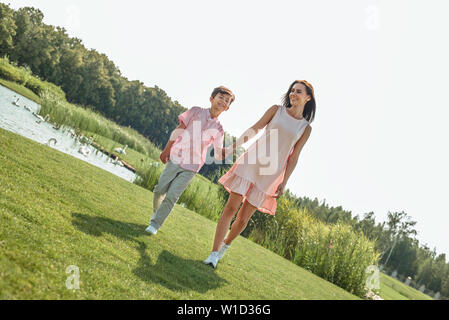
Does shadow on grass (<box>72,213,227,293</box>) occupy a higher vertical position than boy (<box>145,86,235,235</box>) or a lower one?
lower

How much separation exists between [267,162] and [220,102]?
999 mm

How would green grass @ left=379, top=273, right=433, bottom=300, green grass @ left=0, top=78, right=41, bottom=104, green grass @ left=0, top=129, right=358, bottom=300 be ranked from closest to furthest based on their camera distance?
green grass @ left=0, top=129, right=358, bottom=300
green grass @ left=379, top=273, right=433, bottom=300
green grass @ left=0, top=78, right=41, bottom=104

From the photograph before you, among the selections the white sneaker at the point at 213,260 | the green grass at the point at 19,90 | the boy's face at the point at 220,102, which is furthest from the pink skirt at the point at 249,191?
the green grass at the point at 19,90

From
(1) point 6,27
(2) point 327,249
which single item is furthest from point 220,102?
(1) point 6,27

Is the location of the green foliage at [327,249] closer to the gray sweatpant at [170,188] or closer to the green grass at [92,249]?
the green grass at [92,249]

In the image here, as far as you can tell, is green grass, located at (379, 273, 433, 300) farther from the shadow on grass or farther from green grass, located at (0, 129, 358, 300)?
the shadow on grass

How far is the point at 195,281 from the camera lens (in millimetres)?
2938

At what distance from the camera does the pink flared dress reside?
3596mm

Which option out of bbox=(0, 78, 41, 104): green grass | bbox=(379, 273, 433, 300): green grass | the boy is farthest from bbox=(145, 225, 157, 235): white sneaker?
bbox=(0, 78, 41, 104): green grass

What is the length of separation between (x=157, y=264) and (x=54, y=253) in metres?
1.02

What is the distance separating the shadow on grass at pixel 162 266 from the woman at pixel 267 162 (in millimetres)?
451

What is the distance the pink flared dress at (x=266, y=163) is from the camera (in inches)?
142

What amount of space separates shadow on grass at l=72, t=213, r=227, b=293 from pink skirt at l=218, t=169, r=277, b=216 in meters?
0.87

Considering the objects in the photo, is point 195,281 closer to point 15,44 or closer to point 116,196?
point 116,196
